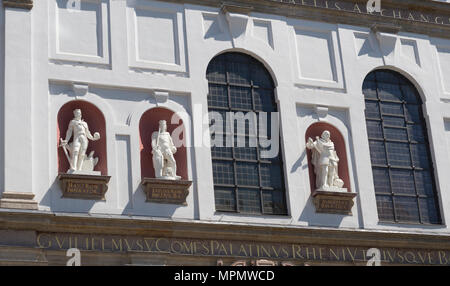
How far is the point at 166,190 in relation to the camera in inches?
1064

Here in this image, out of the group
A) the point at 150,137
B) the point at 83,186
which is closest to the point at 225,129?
the point at 150,137

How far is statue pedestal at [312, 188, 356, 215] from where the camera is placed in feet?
93.0

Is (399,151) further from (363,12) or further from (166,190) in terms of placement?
(166,190)

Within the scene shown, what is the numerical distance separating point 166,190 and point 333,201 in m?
4.44

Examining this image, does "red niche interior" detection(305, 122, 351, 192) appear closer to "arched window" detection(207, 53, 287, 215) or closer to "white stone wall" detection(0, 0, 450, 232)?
"white stone wall" detection(0, 0, 450, 232)

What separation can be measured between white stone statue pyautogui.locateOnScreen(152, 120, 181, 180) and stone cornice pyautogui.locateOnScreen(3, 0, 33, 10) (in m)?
4.51

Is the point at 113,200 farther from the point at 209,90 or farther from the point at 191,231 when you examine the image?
the point at 209,90

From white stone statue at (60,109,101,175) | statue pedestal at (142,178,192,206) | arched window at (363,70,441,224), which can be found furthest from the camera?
arched window at (363,70,441,224)

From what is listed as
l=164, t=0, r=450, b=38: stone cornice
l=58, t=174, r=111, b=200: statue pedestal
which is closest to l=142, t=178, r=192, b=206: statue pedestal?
l=58, t=174, r=111, b=200: statue pedestal

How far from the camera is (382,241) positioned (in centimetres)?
2839

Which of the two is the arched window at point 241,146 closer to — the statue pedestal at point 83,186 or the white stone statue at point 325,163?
the white stone statue at point 325,163

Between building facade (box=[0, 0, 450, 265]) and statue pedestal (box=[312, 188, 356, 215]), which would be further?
statue pedestal (box=[312, 188, 356, 215])
